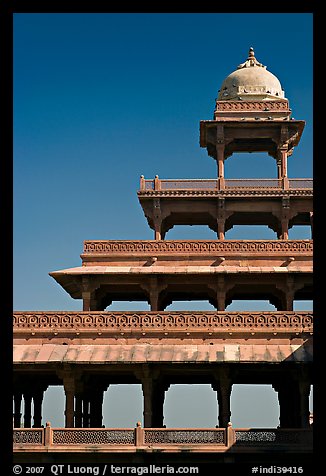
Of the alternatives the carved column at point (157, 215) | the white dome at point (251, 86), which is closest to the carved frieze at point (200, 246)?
the carved column at point (157, 215)

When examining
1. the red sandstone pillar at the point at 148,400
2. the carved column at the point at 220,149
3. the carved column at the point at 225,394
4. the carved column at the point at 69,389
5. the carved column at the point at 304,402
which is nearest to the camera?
the carved column at the point at 304,402

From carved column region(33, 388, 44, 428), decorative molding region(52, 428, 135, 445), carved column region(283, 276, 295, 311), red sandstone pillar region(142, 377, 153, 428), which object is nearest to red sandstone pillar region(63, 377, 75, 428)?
decorative molding region(52, 428, 135, 445)

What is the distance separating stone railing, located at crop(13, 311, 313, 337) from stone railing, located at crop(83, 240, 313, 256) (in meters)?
4.29

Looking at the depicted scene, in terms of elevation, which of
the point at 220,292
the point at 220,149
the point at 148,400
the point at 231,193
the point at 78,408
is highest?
the point at 220,149

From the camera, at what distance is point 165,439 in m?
28.9

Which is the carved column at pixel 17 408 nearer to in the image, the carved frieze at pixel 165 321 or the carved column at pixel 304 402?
the carved frieze at pixel 165 321

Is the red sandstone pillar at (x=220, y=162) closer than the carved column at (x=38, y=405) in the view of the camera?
Yes

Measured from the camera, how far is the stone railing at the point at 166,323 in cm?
3209

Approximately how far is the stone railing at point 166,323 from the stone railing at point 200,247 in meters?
4.29

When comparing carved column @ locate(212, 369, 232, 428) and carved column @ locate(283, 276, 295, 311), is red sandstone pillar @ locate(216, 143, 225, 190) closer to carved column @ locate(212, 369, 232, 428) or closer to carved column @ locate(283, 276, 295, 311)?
carved column @ locate(283, 276, 295, 311)

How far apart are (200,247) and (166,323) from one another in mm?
5081

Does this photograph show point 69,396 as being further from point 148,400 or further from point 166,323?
point 166,323

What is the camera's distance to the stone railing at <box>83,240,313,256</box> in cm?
3597

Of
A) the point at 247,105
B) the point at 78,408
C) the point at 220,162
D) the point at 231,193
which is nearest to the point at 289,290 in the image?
the point at 231,193
